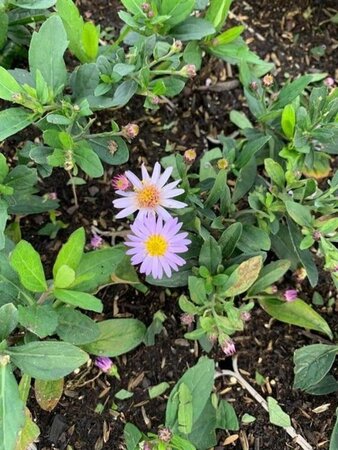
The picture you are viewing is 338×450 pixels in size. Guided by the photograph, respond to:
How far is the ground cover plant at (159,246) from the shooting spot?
4.82 feet

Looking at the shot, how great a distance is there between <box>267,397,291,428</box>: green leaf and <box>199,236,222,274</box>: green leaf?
0.40 meters

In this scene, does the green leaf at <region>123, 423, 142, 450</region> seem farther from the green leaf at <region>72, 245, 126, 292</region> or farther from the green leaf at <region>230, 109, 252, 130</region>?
the green leaf at <region>230, 109, 252, 130</region>

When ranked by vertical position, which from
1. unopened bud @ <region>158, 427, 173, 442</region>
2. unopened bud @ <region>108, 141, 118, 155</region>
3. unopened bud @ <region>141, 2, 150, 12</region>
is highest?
unopened bud @ <region>141, 2, 150, 12</region>

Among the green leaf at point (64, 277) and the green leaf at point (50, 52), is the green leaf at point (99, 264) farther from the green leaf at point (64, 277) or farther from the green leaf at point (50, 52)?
the green leaf at point (50, 52)

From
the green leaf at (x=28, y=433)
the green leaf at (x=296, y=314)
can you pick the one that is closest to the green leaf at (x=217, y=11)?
the green leaf at (x=296, y=314)

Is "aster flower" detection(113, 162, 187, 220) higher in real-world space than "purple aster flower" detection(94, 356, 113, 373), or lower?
higher

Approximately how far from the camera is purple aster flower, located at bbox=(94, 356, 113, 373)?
5.33 feet

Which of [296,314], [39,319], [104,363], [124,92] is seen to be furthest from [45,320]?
[296,314]

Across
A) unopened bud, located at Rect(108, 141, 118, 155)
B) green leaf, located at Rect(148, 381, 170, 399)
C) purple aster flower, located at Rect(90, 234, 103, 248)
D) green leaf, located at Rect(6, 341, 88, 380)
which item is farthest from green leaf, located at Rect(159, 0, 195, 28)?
green leaf, located at Rect(148, 381, 170, 399)

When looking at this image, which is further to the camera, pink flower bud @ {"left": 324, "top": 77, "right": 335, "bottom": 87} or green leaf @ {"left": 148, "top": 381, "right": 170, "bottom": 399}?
pink flower bud @ {"left": 324, "top": 77, "right": 335, "bottom": 87}

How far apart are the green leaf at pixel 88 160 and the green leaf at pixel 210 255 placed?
0.98ft

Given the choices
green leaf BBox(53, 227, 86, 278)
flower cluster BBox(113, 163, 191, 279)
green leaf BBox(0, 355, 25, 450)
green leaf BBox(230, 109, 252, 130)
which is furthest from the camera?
green leaf BBox(230, 109, 252, 130)

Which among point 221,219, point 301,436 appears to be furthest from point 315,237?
point 301,436

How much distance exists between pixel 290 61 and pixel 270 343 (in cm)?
88
